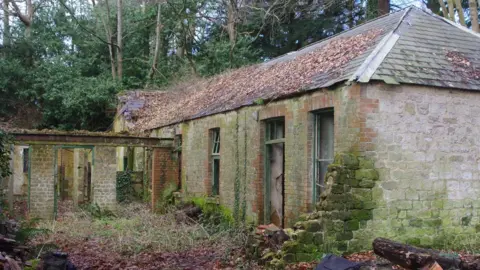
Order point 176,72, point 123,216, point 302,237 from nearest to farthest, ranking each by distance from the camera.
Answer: point 302,237 → point 123,216 → point 176,72

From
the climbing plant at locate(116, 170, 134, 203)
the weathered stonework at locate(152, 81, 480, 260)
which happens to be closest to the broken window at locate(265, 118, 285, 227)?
the weathered stonework at locate(152, 81, 480, 260)

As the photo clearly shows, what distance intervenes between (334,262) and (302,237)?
1418 millimetres

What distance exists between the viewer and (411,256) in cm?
784

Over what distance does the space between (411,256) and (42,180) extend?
15476 millimetres

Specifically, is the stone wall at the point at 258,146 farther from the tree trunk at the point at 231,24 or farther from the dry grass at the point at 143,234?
the tree trunk at the point at 231,24

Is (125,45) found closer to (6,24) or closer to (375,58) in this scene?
(6,24)

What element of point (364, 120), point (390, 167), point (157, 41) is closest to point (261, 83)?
point (364, 120)

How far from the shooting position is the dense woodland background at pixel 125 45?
2917cm

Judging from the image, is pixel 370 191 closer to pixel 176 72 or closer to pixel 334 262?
pixel 334 262

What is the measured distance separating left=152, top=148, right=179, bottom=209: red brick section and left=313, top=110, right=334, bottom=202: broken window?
9.52m

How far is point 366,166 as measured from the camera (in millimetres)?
9797

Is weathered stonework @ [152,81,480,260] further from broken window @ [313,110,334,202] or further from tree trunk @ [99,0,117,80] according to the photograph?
tree trunk @ [99,0,117,80]

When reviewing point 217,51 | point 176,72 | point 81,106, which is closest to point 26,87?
point 81,106

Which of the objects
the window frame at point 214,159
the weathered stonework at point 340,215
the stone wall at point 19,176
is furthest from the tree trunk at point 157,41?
the weathered stonework at point 340,215
